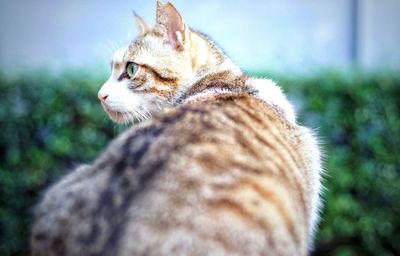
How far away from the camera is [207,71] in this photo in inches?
121

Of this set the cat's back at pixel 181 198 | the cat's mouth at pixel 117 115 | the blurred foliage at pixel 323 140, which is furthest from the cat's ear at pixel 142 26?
the blurred foliage at pixel 323 140

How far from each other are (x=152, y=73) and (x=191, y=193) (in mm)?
1116

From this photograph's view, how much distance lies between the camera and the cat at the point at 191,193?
190 centimetres

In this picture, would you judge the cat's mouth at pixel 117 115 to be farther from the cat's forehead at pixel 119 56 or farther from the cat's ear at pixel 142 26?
the cat's ear at pixel 142 26

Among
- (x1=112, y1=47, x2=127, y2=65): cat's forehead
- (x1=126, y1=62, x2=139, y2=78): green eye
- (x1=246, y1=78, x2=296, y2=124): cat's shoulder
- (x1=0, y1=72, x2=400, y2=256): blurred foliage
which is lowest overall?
(x1=0, y1=72, x2=400, y2=256): blurred foliage

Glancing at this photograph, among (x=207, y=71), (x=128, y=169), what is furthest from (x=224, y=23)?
(x=128, y=169)

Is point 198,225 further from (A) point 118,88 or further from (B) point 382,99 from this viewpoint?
(B) point 382,99

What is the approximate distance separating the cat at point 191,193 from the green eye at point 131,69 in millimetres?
488

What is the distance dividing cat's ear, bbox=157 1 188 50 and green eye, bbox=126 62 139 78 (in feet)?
0.62

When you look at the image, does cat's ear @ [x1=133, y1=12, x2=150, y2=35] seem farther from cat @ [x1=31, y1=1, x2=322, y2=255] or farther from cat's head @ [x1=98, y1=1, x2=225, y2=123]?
cat @ [x1=31, y1=1, x2=322, y2=255]

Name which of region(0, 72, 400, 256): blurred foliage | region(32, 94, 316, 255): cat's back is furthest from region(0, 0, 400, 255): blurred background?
region(32, 94, 316, 255): cat's back

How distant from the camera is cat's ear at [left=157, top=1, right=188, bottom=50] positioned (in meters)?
2.87

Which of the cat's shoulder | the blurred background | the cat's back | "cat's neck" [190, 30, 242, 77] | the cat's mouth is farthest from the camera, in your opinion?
the blurred background

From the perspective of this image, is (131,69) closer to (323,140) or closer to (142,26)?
(142,26)
